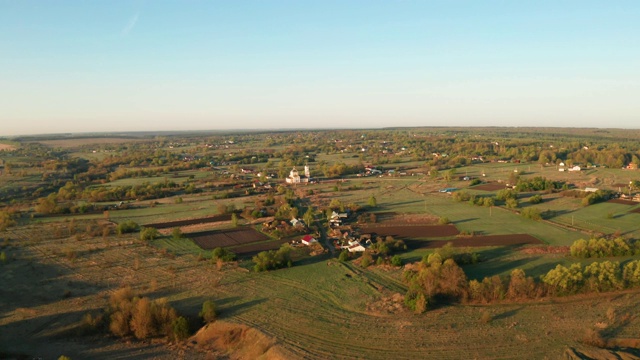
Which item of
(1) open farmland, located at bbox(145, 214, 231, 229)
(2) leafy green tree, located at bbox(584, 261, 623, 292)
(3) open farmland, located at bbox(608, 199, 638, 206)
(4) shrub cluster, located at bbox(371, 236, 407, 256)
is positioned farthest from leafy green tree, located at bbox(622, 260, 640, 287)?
(1) open farmland, located at bbox(145, 214, 231, 229)

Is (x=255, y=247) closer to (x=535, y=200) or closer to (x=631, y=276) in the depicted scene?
(x=631, y=276)

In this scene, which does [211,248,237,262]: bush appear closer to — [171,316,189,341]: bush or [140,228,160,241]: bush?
[140,228,160,241]: bush

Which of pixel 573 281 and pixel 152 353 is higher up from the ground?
pixel 573 281

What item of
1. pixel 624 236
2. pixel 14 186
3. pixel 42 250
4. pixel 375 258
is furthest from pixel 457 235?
pixel 14 186

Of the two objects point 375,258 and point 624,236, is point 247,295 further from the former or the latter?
point 624,236

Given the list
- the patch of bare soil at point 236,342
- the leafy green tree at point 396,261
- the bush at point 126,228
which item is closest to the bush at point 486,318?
the leafy green tree at point 396,261

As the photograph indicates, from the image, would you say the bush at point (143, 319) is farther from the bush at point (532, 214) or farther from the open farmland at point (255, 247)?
the bush at point (532, 214)
